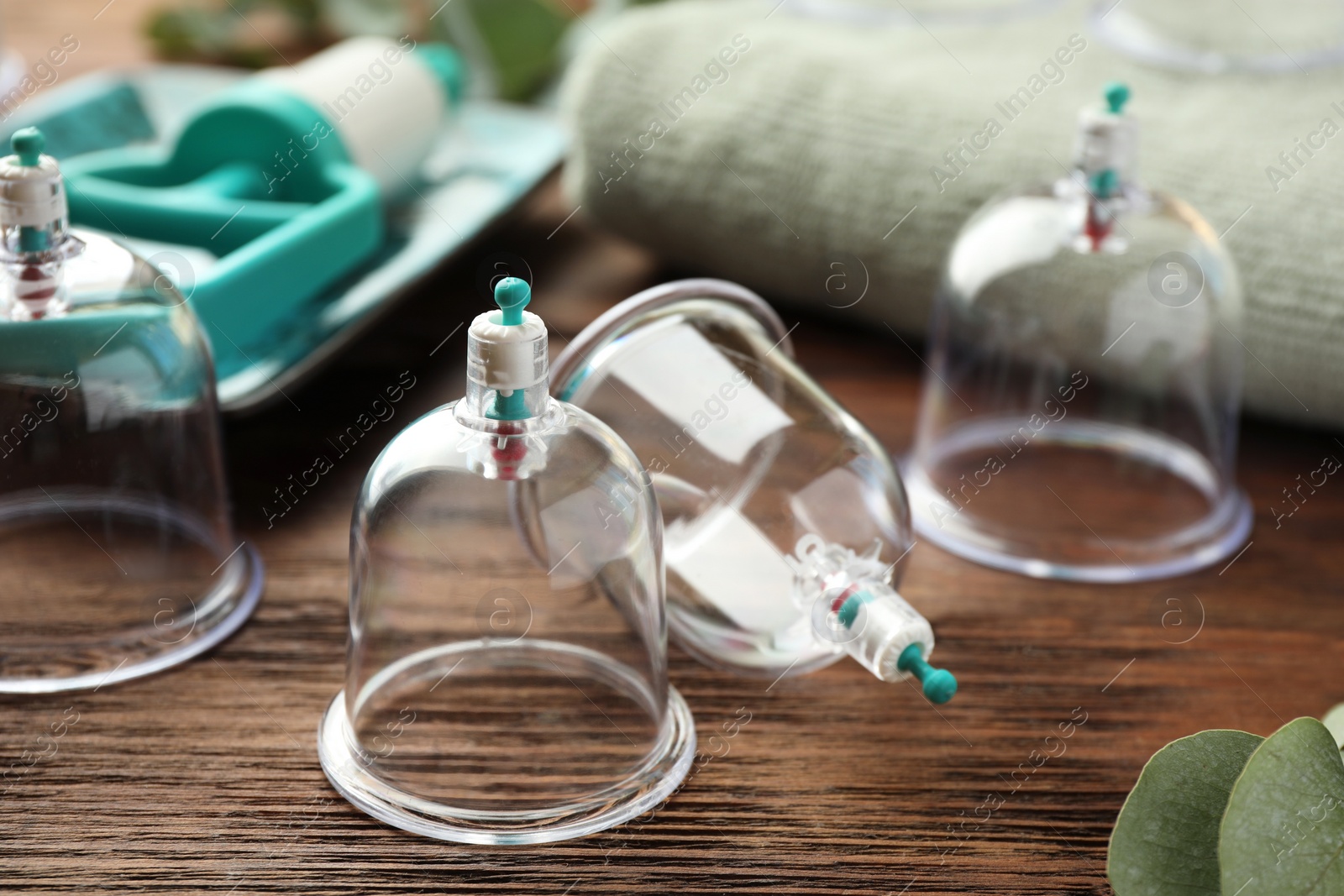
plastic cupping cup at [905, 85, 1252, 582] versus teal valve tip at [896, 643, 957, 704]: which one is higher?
teal valve tip at [896, 643, 957, 704]

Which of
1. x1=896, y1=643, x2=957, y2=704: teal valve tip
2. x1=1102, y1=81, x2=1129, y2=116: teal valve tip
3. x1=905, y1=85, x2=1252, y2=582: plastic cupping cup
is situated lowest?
x1=905, y1=85, x2=1252, y2=582: plastic cupping cup

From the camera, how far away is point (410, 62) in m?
0.74

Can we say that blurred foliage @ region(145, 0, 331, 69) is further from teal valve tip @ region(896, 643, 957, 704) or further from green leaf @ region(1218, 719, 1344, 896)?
green leaf @ region(1218, 719, 1344, 896)

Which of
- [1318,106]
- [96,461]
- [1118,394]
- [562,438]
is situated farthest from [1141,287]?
[96,461]

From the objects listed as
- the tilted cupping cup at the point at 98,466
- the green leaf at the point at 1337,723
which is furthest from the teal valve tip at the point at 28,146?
the green leaf at the point at 1337,723

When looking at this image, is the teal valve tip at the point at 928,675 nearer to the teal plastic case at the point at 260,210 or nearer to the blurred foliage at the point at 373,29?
the teal plastic case at the point at 260,210

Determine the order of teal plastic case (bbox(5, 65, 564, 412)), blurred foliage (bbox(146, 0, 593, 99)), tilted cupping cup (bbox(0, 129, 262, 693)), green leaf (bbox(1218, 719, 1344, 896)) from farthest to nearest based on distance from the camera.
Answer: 1. blurred foliage (bbox(146, 0, 593, 99))
2. teal plastic case (bbox(5, 65, 564, 412))
3. tilted cupping cup (bbox(0, 129, 262, 693))
4. green leaf (bbox(1218, 719, 1344, 896))

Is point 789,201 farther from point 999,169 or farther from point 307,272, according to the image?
point 307,272

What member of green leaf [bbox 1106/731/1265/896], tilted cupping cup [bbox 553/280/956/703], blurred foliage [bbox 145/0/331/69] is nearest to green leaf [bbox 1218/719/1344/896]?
green leaf [bbox 1106/731/1265/896]

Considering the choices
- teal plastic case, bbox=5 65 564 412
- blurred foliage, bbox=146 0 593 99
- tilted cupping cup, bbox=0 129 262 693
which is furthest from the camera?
blurred foliage, bbox=146 0 593 99

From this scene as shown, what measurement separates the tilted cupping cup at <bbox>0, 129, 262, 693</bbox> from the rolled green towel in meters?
0.28

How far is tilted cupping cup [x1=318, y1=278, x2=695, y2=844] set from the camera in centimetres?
41

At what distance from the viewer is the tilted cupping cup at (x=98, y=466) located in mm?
469

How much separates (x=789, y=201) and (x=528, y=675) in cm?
32
